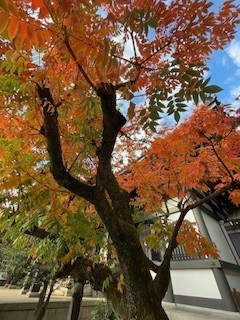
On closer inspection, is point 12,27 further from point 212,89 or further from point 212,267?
point 212,267

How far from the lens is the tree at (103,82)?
2262mm

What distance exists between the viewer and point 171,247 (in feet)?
13.0

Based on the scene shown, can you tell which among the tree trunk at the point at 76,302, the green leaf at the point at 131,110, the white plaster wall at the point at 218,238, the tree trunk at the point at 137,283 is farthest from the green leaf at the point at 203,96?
the white plaster wall at the point at 218,238

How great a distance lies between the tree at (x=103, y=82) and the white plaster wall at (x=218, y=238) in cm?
659

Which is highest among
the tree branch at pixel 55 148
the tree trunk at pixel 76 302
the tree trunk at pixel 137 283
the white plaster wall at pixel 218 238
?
the white plaster wall at pixel 218 238

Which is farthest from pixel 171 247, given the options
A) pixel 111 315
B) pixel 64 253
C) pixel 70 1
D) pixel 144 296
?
pixel 111 315

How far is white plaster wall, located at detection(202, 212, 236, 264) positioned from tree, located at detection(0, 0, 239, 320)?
6.59 m

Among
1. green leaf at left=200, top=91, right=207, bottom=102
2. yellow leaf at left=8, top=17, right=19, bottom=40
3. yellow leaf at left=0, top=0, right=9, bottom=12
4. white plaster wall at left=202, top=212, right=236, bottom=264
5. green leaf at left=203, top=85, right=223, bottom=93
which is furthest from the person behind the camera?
white plaster wall at left=202, top=212, right=236, bottom=264

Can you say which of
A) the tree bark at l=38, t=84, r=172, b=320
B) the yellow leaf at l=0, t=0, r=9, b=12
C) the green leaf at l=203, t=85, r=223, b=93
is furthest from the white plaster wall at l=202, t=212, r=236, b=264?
the yellow leaf at l=0, t=0, r=9, b=12

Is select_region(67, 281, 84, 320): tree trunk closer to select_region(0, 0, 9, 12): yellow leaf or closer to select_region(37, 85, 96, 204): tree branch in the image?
select_region(37, 85, 96, 204): tree branch

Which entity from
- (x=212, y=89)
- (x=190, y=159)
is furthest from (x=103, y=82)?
(x=190, y=159)

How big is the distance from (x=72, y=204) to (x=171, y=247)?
10.4 ft

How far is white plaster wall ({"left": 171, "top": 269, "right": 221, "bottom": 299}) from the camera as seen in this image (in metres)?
8.20

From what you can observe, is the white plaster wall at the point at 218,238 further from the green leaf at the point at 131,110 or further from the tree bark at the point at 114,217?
the green leaf at the point at 131,110
